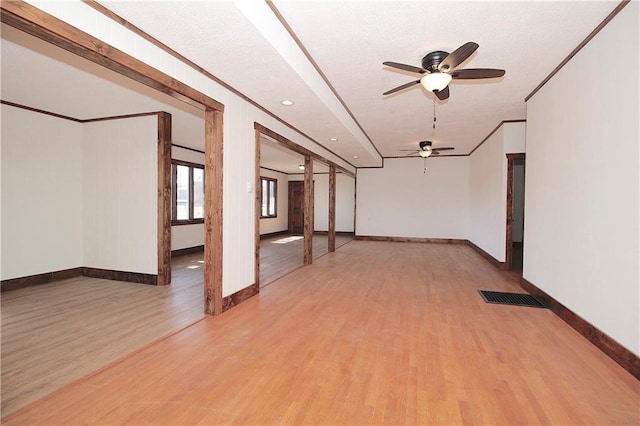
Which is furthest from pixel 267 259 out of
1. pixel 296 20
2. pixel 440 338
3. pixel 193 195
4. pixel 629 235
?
pixel 629 235

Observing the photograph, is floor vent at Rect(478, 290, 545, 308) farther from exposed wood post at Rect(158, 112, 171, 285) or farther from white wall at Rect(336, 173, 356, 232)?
white wall at Rect(336, 173, 356, 232)

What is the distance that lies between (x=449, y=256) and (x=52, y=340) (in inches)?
288

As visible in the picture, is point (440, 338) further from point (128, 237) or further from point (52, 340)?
point (128, 237)

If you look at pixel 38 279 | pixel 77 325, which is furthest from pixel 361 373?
pixel 38 279

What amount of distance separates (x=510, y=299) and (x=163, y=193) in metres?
5.10

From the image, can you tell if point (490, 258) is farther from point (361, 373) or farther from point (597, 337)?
point (361, 373)

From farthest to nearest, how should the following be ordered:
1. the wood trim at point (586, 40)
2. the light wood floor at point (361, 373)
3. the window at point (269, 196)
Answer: the window at point (269, 196), the wood trim at point (586, 40), the light wood floor at point (361, 373)

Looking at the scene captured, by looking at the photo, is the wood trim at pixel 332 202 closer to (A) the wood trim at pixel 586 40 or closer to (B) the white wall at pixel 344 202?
(B) the white wall at pixel 344 202

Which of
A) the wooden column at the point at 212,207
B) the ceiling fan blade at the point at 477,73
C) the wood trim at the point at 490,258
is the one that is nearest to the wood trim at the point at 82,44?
the wooden column at the point at 212,207

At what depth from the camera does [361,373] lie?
232 centimetres

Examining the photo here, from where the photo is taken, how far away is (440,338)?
2924 mm

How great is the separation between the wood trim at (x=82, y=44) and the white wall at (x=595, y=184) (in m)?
3.69

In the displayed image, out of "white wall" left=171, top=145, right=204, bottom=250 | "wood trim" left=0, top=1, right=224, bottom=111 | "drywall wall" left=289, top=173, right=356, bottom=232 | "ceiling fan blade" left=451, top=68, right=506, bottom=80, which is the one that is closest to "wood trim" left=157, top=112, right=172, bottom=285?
"wood trim" left=0, top=1, right=224, bottom=111

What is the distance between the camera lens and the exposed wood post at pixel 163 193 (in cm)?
474
